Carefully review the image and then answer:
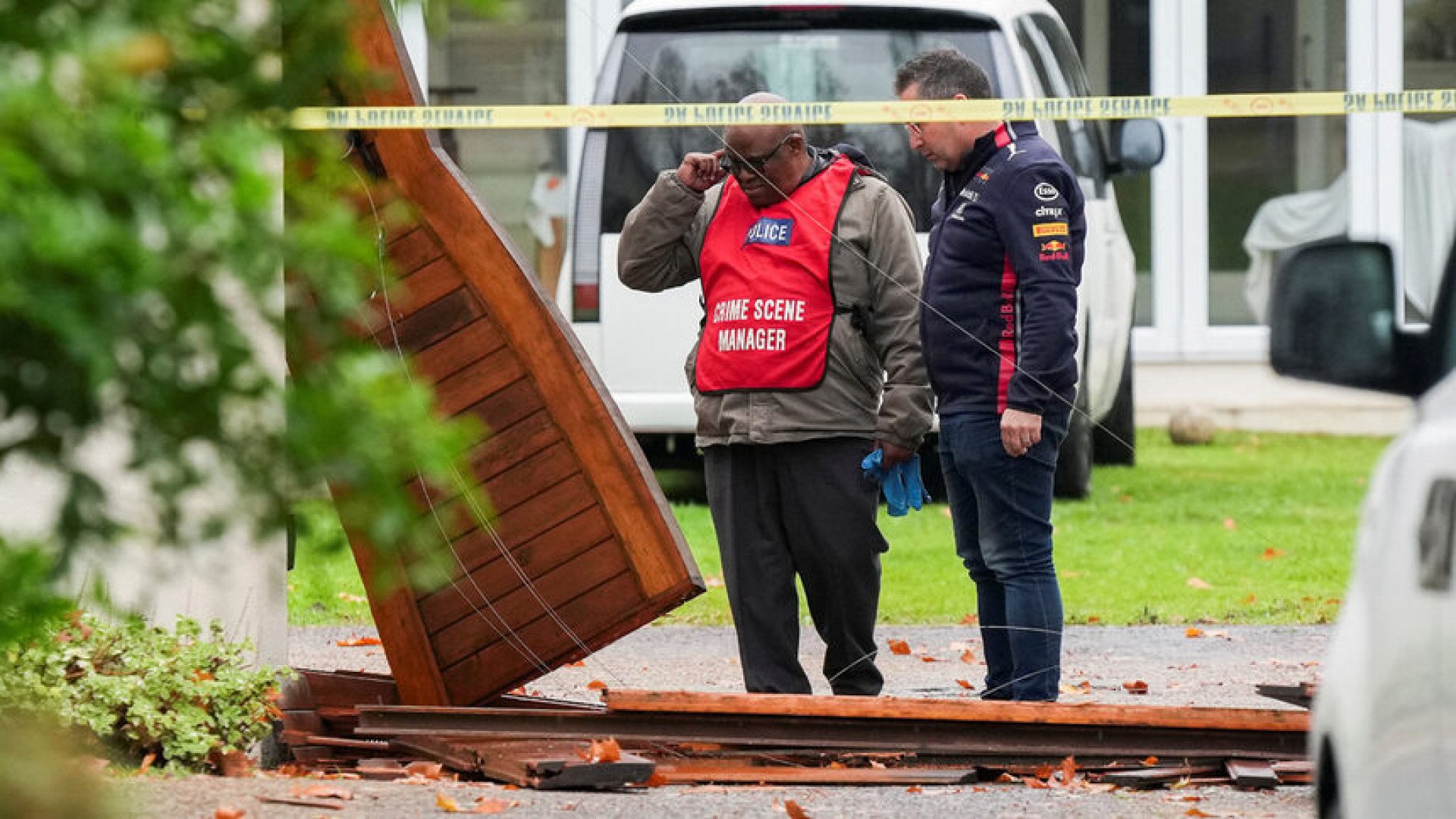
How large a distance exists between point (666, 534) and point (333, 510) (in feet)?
13.4

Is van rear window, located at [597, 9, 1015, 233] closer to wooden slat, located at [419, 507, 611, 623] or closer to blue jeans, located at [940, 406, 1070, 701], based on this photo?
blue jeans, located at [940, 406, 1070, 701]

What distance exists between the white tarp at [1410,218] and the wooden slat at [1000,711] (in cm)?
959

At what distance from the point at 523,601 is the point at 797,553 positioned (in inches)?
31.7

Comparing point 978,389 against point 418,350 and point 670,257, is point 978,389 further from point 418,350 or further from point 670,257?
point 418,350

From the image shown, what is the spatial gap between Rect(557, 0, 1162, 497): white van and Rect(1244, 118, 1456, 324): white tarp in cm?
466

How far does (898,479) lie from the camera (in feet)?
20.9

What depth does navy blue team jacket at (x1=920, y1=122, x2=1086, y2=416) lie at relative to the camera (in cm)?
599

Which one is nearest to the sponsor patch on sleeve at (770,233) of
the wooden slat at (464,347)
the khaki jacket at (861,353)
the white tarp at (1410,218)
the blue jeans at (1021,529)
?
the khaki jacket at (861,353)

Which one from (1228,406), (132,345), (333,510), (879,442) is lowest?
(1228,406)

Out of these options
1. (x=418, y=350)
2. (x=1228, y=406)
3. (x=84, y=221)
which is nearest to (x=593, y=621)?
(x=418, y=350)

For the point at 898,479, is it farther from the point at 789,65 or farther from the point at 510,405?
the point at 789,65

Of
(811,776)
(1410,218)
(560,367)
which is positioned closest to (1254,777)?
(811,776)

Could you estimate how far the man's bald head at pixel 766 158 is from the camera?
6320 mm

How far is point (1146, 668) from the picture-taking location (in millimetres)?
7938
